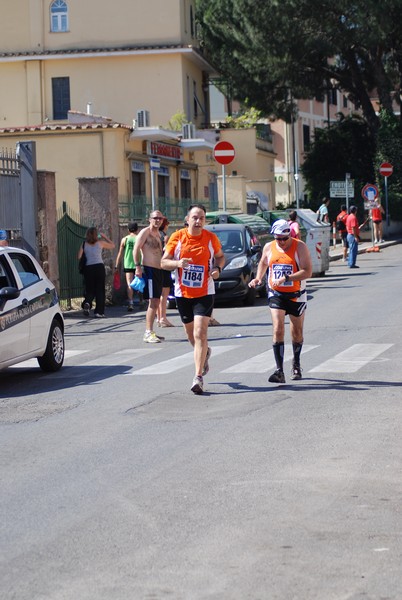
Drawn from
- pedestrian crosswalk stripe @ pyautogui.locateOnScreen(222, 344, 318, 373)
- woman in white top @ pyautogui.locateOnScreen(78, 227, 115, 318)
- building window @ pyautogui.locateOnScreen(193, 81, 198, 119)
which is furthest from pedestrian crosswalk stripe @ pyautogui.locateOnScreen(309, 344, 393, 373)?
building window @ pyautogui.locateOnScreen(193, 81, 198, 119)

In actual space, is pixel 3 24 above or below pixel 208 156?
above

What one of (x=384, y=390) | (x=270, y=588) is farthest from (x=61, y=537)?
(x=384, y=390)

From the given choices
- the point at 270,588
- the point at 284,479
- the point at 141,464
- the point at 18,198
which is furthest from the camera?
the point at 18,198

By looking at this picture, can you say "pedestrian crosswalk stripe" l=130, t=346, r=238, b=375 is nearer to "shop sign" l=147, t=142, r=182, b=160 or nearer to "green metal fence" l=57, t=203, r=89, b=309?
"green metal fence" l=57, t=203, r=89, b=309

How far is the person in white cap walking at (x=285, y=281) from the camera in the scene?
1299 centimetres

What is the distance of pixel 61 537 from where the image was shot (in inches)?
263

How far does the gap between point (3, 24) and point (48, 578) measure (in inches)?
1848

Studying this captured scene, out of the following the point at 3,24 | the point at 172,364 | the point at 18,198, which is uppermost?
the point at 3,24

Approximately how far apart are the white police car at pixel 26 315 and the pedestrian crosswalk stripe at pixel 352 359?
3.20 metres

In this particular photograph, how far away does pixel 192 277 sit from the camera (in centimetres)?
1269

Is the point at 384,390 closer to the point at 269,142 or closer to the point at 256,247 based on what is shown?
the point at 256,247

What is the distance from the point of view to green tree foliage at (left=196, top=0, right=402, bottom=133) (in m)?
53.6

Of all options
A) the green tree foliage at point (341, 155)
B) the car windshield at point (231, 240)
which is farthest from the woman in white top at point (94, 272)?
the green tree foliage at point (341, 155)

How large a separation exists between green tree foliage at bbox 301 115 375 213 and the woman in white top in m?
38.6
